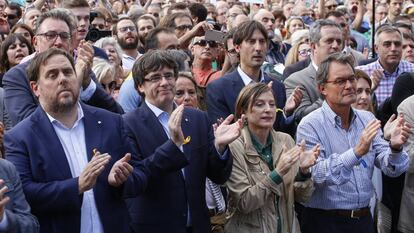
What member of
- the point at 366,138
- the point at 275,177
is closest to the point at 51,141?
the point at 275,177

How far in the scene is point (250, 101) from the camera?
5.64 meters

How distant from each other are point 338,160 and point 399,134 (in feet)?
1.54

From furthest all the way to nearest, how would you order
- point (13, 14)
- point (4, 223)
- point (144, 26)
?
point (13, 14)
point (144, 26)
point (4, 223)

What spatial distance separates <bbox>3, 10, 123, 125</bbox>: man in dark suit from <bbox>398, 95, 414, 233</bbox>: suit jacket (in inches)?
86.3

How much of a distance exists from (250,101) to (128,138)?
103 cm

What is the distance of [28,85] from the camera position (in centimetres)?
533

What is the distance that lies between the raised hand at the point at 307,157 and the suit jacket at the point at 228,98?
3.45 ft

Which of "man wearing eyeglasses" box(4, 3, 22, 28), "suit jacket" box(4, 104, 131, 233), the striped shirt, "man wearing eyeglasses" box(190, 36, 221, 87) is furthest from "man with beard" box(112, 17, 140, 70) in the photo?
"suit jacket" box(4, 104, 131, 233)

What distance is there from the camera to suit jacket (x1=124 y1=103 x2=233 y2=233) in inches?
197

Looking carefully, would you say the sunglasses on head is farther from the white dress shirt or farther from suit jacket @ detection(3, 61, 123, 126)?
the white dress shirt

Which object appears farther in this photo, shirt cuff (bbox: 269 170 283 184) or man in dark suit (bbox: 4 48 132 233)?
shirt cuff (bbox: 269 170 283 184)

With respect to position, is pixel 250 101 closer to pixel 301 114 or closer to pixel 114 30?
→ pixel 301 114

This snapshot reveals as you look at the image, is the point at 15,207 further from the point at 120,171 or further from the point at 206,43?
the point at 206,43

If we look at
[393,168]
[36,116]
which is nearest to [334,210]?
[393,168]
